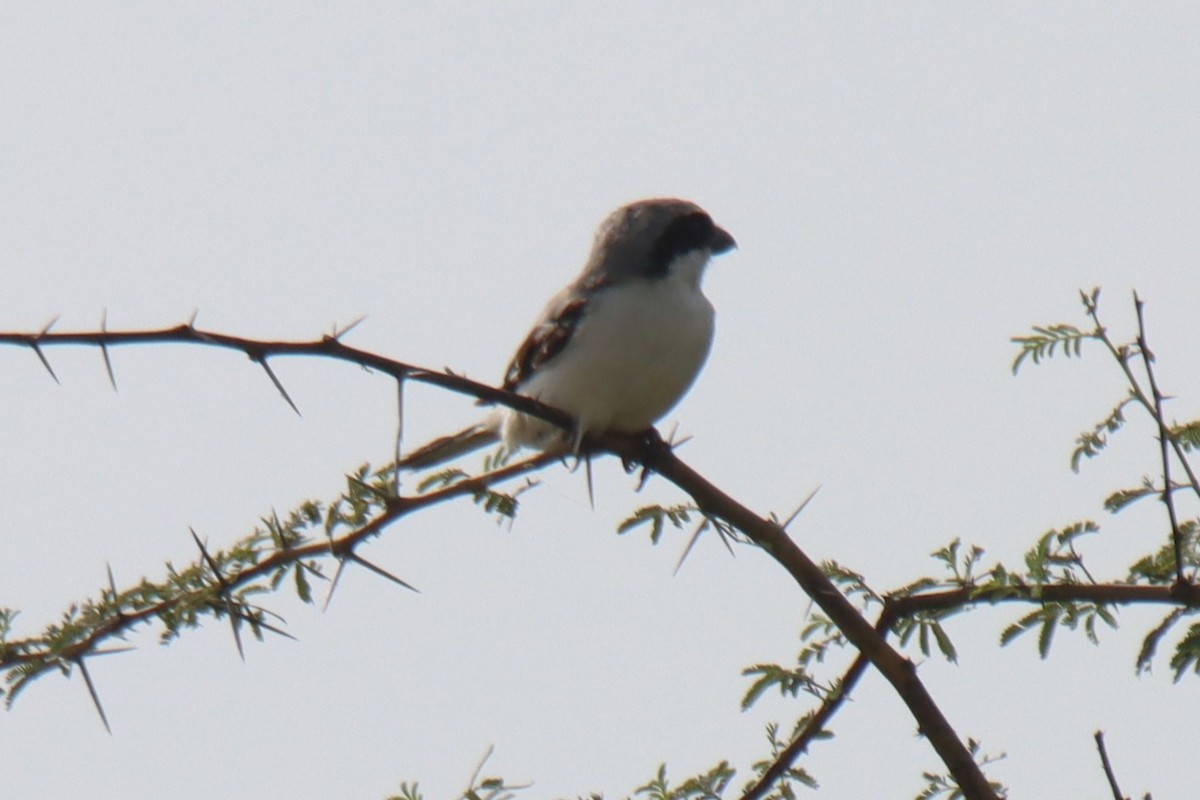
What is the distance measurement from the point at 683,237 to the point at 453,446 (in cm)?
156

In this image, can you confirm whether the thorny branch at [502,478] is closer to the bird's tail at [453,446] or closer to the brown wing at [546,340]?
the brown wing at [546,340]

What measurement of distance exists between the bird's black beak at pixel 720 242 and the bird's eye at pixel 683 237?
23 millimetres

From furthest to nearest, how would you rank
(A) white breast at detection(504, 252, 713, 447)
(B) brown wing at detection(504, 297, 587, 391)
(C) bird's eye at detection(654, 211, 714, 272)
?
(C) bird's eye at detection(654, 211, 714, 272), (B) brown wing at detection(504, 297, 587, 391), (A) white breast at detection(504, 252, 713, 447)

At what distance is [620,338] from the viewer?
6832 mm

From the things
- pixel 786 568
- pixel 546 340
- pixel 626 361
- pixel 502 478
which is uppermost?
pixel 546 340

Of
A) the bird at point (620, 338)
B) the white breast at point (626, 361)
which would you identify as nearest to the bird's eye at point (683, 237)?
the bird at point (620, 338)

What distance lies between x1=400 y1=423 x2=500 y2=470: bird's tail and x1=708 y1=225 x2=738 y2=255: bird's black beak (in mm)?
1425

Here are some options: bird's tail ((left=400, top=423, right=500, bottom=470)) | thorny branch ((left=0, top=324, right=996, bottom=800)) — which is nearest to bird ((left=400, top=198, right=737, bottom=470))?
bird's tail ((left=400, top=423, right=500, bottom=470))

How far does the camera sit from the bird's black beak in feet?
25.8

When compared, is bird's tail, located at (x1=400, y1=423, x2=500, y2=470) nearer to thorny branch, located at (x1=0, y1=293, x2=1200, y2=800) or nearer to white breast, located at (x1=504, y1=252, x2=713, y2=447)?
white breast, located at (x1=504, y1=252, x2=713, y2=447)

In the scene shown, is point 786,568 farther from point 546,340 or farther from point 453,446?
point 453,446

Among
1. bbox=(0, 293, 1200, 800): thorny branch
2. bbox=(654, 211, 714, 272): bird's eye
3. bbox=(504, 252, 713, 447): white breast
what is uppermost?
bbox=(654, 211, 714, 272): bird's eye

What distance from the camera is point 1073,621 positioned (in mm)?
3742

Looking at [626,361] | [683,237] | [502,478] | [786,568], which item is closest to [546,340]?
[626,361]
